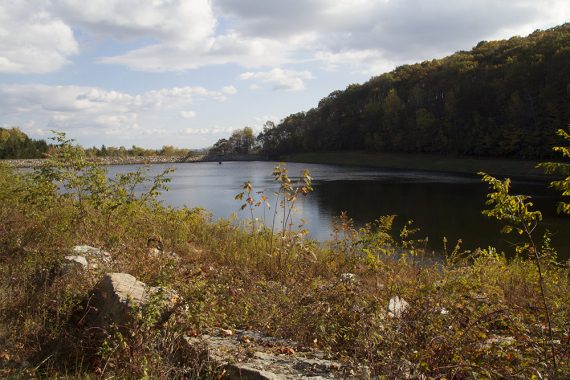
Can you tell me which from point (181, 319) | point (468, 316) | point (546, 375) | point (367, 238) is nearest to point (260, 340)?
point (181, 319)

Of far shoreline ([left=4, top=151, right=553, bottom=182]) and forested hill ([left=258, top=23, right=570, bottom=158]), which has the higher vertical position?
forested hill ([left=258, top=23, right=570, bottom=158])

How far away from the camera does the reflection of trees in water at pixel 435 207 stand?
19.2m

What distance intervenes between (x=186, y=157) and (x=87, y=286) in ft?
390

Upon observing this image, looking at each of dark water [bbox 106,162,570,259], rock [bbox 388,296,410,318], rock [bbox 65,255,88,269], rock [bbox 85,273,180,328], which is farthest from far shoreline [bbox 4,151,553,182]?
rock [bbox 388,296,410,318]

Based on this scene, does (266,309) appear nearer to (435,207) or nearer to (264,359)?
(264,359)

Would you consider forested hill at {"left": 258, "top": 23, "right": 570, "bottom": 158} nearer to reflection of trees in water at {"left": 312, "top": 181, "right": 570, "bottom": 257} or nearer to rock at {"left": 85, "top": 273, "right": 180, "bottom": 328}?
reflection of trees in water at {"left": 312, "top": 181, "right": 570, "bottom": 257}

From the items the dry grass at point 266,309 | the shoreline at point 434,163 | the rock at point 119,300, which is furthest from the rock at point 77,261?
the shoreline at point 434,163

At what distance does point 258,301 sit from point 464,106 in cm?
6828

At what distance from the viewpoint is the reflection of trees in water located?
19.2m

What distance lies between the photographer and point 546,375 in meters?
3.29

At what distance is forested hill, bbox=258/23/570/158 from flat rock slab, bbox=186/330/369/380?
183 feet

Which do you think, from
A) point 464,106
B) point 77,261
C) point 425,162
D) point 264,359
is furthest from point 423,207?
point 464,106

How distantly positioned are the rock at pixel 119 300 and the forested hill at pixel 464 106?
56.1m

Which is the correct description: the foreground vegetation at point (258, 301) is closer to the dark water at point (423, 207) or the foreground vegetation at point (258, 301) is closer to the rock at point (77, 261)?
the rock at point (77, 261)
